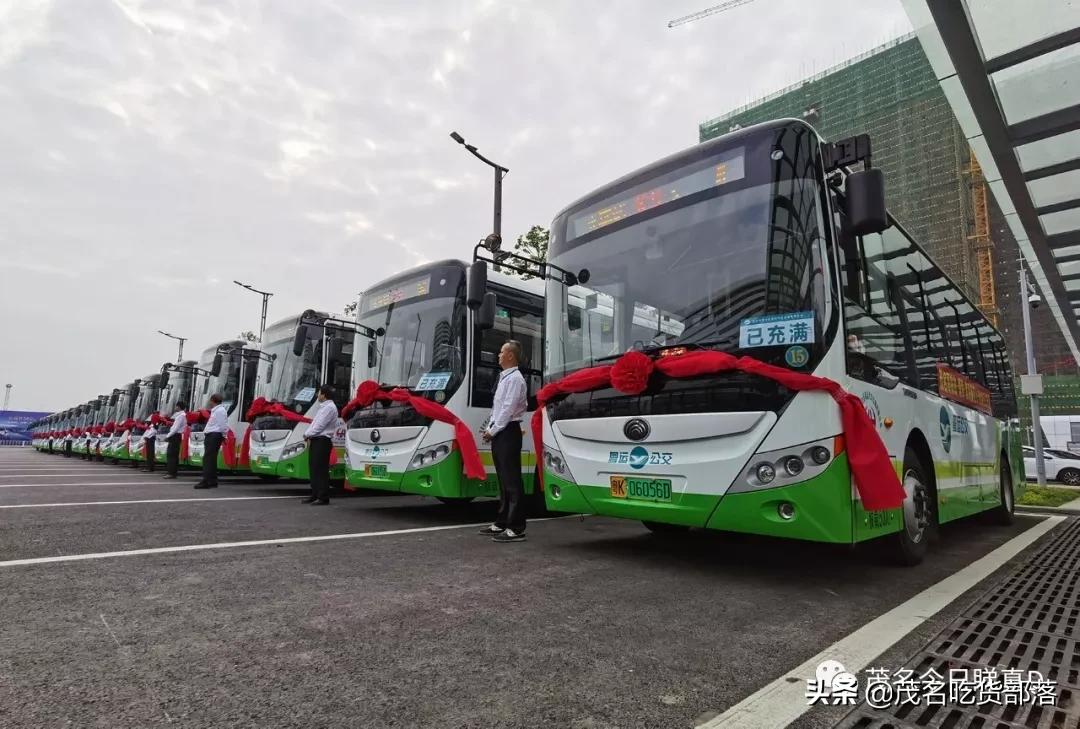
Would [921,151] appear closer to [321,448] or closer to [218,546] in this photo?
[321,448]

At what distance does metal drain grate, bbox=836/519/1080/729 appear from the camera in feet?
7.38

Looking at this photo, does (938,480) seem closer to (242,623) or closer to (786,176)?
(786,176)

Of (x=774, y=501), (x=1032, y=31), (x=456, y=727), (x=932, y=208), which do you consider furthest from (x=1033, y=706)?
(x=932, y=208)

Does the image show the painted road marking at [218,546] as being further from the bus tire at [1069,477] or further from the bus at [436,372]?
the bus tire at [1069,477]

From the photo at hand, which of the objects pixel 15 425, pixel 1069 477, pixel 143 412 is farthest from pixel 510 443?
pixel 15 425

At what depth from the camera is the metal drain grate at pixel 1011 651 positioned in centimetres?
225

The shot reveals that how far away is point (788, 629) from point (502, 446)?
333cm

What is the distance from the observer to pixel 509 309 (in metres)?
7.92

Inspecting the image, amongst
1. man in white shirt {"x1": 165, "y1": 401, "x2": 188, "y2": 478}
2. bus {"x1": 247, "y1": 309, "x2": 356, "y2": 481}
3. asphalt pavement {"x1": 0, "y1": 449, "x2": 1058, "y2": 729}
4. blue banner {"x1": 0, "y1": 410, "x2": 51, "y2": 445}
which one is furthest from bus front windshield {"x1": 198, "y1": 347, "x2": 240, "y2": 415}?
blue banner {"x1": 0, "y1": 410, "x2": 51, "y2": 445}

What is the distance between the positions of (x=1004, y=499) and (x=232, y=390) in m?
13.9

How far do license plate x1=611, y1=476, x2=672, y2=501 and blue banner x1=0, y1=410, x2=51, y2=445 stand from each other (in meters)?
80.4

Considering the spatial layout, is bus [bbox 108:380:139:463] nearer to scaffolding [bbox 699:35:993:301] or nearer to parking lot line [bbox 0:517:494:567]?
parking lot line [bbox 0:517:494:567]

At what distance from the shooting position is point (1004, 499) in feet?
28.7

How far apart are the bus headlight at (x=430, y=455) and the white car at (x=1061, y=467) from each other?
80.3ft
